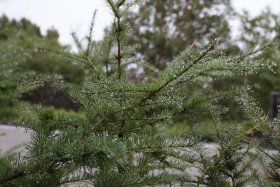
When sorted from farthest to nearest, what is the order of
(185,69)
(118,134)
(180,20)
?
(180,20) < (118,134) < (185,69)

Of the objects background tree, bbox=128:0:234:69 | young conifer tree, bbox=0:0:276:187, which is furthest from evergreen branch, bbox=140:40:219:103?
background tree, bbox=128:0:234:69

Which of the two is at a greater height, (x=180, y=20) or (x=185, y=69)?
(x=180, y=20)

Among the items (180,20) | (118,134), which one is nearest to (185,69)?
(118,134)

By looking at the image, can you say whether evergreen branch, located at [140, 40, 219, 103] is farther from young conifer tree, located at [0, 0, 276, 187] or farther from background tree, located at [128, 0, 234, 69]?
background tree, located at [128, 0, 234, 69]

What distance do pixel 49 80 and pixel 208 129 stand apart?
2.11 ft

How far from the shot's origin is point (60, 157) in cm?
115

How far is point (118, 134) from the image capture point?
1.45 meters

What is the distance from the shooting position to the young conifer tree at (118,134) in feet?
3.73

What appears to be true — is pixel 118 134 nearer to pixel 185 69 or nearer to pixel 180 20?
pixel 185 69

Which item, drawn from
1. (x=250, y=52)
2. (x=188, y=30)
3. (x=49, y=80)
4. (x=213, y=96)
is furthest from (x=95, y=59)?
(x=188, y=30)

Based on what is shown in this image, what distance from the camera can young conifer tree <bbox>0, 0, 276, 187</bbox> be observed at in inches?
44.8

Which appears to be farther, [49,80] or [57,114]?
[49,80]

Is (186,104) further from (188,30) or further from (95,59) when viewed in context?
(188,30)

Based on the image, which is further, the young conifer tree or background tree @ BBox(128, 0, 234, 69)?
background tree @ BBox(128, 0, 234, 69)
